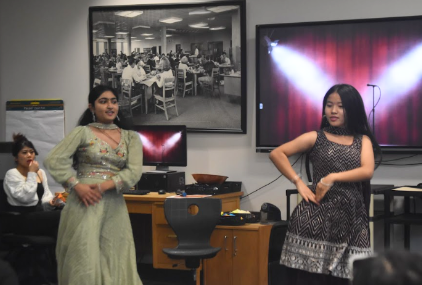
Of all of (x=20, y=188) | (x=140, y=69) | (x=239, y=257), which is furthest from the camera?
(x=140, y=69)

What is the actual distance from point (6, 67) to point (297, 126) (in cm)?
305

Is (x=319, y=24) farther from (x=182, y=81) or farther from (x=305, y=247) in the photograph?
(x=305, y=247)

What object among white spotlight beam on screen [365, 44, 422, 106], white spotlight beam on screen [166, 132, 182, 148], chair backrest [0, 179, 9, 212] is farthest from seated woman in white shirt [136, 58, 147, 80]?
white spotlight beam on screen [365, 44, 422, 106]

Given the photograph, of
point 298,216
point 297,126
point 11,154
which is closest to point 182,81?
point 297,126

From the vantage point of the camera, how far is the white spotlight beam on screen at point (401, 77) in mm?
4855

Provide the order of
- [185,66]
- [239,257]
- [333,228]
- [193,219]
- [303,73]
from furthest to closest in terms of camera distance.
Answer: [185,66] → [303,73] → [239,257] → [193,219] → [333,228]

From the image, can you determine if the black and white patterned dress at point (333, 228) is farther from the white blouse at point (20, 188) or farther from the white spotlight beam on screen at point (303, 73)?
the white blouse at point (20, 188)

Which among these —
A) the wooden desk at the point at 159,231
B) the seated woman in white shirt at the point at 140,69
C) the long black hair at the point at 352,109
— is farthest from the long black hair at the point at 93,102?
the seated woman in white shirt at the point at 140,69

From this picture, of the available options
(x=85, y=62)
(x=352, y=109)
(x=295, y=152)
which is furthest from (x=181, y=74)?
(x=352, y=109)

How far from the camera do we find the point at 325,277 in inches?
112

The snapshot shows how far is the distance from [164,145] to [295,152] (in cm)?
245

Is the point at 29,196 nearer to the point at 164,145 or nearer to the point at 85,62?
the point at 164,145

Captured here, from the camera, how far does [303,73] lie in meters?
5.16

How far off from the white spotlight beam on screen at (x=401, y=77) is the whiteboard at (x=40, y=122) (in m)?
3.05
